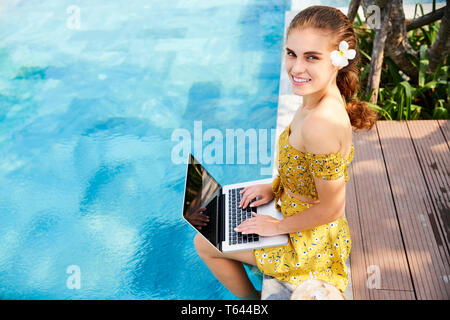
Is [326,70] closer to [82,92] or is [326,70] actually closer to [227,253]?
[227,253]

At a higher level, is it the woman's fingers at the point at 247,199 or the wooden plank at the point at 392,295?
the woman's fingers at the point at 247,199

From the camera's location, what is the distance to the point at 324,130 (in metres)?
1.48

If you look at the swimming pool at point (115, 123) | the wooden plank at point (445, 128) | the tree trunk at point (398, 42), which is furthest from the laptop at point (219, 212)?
the tree trunk at point (398, 42)

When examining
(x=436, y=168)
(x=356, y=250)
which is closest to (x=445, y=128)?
(x=436, y=168)

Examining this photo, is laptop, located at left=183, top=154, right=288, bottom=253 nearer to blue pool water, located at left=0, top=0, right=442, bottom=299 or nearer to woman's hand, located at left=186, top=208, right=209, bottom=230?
woman's hand, located at left=186, top=208, right=209, bottom=230

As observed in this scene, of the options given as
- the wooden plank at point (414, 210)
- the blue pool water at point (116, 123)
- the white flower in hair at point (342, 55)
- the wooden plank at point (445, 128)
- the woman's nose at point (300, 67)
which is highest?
the white flower in hair at point (342, 55)

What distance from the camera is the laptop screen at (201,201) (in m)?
1.90

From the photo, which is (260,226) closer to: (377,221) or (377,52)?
(377,221)

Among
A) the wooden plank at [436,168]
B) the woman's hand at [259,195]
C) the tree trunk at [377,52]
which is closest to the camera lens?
the woman's hand at [259,195]

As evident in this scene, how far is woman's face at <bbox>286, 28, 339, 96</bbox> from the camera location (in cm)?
149

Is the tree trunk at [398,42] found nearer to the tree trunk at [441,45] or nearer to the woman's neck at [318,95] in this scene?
the tree trunk at [441,45]

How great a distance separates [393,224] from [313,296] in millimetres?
1262

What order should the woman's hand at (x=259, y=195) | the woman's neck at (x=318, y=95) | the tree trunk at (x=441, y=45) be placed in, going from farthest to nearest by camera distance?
the tree trunk at (x=441, y=45) → the woman's hand at (x=259, y=195) → the woman's neck at (x=318, y=95)
